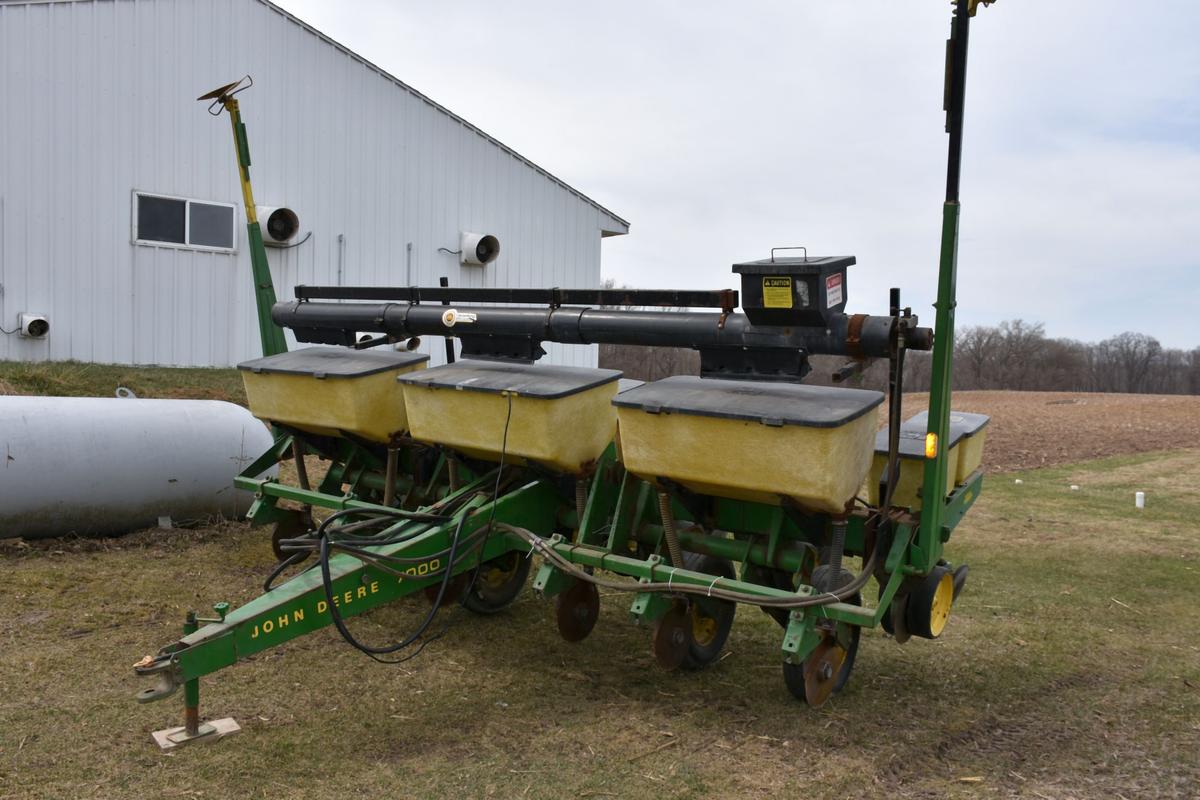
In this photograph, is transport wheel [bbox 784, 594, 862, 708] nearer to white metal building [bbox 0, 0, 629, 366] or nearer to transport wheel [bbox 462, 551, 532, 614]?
transport wheel [bbox 462, 551, 532, 614]

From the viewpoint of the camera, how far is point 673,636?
4.22m

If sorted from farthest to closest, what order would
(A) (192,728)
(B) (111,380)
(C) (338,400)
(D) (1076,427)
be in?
(D) (1076,427) → (B) (111,380) → (C) (338,400) → (A) (192,728)

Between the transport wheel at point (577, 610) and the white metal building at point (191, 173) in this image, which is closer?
the transport wheel at point (577, 610)

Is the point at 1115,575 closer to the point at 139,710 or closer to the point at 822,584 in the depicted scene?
the point at 822,584

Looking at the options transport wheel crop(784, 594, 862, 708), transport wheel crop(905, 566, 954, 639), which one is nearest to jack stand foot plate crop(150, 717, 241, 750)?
transport wheel crop(784, 594, 862, 708)

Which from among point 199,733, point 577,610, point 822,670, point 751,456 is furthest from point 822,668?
point 199,733

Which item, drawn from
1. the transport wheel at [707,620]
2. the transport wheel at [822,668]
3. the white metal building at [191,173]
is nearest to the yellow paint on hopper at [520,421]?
the transport wheel at [707,620]

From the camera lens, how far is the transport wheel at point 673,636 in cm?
416

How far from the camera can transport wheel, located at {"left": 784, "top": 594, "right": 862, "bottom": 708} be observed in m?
3.88

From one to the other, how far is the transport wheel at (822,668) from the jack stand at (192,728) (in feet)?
7.10

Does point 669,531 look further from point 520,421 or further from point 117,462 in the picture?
point 117,462

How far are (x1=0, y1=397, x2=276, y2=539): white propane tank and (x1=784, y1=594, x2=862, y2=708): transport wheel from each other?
3.92 metres

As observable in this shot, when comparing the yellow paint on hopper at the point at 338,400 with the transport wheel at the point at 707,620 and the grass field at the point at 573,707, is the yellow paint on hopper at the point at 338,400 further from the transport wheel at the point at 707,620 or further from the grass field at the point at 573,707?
the transport wheel at the point at 707,620

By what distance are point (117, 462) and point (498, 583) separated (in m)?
2.84
